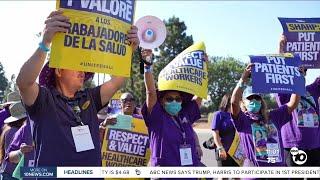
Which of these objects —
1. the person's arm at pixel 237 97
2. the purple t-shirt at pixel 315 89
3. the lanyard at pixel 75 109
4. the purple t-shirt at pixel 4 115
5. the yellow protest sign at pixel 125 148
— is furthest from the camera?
the purple t-shirt at pixel 315 89

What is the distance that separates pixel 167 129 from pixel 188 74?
86cm

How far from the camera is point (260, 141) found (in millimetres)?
5250

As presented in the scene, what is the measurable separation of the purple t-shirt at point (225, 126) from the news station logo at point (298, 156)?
50.7 inches

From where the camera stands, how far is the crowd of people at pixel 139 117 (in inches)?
113

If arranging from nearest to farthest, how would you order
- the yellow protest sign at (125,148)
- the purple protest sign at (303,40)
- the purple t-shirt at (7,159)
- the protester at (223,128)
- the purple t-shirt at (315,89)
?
the purple t-shirt at (7,159) → the yellow protest sign at (125,148) → the purple protest sign at (303,40) → the purple t-shirt at (315,89) → the protester at (223,128)

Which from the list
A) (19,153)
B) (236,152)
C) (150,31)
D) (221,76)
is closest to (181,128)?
(150,31)

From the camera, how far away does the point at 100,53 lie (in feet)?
9.93

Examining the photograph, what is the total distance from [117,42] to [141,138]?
3.07m

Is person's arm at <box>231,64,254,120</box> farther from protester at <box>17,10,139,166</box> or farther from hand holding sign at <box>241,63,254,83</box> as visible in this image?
protester at <box>17,10,139,166</box>

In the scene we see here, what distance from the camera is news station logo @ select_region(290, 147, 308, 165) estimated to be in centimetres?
643

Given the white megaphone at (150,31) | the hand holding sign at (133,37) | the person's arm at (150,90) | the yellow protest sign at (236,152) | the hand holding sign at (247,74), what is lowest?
the yellow protest sign at (236,152)

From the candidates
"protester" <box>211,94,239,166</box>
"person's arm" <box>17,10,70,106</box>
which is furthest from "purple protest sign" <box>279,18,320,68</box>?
"person's arm" <box>17,10,70,106</box>

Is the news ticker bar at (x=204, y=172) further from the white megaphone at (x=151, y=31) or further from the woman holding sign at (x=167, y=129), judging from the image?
the white megaphone at (x=151, y=31)

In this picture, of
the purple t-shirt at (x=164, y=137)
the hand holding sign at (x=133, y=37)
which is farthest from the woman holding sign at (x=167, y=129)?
the hand holding sign at (x=133, y=37)
